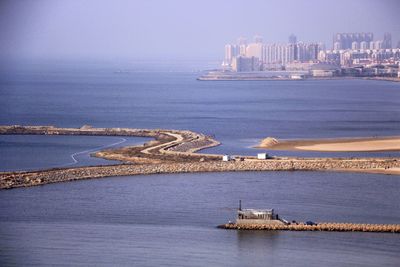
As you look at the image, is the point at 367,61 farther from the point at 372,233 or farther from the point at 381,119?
the point at 372,233

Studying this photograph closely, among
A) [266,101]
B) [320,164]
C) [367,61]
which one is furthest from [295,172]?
[367,61]

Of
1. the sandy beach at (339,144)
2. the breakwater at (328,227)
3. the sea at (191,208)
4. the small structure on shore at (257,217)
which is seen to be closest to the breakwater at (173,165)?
the sea at (191,208)

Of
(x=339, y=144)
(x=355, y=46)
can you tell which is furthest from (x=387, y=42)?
(x=339, y=144)

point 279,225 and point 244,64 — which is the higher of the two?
point 279,225

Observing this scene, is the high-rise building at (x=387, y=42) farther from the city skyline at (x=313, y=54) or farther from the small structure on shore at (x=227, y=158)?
the small structure on shore at (x=227, y=158)

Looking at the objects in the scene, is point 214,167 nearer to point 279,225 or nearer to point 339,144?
point 339,144
